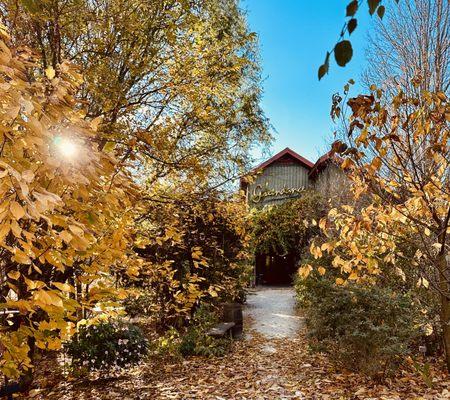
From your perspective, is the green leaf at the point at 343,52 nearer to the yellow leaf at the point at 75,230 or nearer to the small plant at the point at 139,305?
the yellow leaf at the point at 75,230

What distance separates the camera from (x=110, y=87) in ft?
16.8

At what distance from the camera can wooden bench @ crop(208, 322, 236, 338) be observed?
8188mm

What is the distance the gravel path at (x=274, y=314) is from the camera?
404 inches

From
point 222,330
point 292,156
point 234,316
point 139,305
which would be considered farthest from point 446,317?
point 292,156

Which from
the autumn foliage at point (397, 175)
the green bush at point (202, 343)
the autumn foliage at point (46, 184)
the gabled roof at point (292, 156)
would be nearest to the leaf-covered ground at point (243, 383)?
the green bush at point (202, 343)

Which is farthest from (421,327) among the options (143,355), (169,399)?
(143,355)

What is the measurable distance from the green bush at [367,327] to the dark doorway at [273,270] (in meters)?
16.0

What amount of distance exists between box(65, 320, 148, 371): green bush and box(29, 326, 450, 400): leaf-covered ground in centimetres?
36

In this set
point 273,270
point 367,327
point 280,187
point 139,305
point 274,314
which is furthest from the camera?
point 273,270

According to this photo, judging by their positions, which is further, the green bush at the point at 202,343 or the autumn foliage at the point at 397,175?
the green bush at the point at 202,343

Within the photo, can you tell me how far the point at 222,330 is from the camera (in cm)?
840

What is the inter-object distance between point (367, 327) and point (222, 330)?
3.47 m

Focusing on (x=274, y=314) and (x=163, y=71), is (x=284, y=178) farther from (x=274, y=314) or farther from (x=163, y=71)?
(x=163, y=71)

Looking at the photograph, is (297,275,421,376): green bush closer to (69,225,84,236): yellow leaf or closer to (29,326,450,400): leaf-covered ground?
(29,326,450,400): leaf-covered ground
